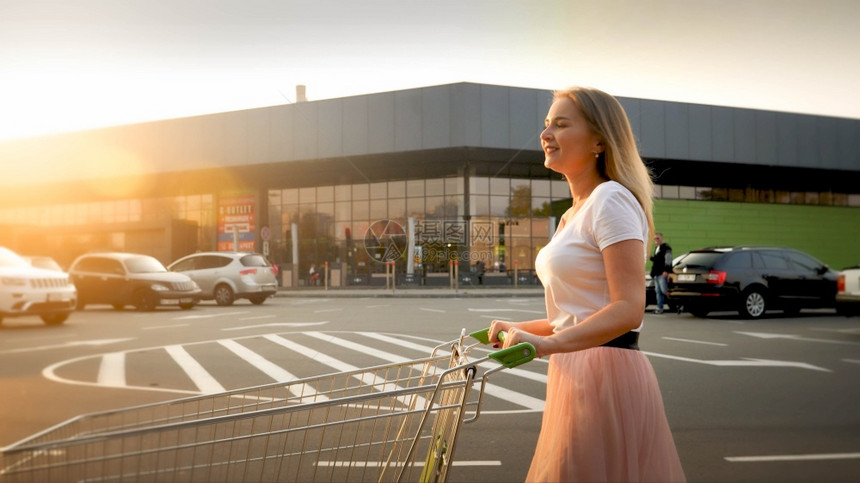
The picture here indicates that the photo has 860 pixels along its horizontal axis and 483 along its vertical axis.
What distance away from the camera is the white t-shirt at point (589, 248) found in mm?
2031

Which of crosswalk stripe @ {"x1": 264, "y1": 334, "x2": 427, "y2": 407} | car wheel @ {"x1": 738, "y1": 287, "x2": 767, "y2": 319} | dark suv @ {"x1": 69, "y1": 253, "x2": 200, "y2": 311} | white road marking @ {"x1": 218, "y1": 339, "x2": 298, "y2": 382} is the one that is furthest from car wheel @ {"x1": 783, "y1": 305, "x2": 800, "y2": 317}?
dark suv @ {"x1": 69, "y1": 253, "x2": 200, "y2": 311}

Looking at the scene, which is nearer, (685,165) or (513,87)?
(513,87)

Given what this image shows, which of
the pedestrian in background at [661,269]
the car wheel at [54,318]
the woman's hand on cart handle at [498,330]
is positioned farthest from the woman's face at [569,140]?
the pedestrian in background at [661,269]

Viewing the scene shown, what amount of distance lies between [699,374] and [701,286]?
24.6ft

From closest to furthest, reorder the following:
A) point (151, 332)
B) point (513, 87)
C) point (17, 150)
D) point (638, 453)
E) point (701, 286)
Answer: point (638, 453)
point (17, 150)
point (151, 332)
point (701, 286)
point (513, 87)

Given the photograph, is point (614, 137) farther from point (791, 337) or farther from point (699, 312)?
point (699, 312)

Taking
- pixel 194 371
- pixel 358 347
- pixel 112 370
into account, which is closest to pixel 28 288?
pixel 112 370

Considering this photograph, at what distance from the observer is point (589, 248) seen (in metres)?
2.11

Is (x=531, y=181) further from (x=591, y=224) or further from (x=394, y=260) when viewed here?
(x=591, y=224)

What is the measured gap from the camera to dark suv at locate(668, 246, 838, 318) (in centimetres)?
1466

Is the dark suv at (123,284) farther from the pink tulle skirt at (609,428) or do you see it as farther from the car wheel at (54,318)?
the pink tulle skirt at (609,428)

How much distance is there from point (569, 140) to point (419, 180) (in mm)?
32367

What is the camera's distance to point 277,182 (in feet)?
124

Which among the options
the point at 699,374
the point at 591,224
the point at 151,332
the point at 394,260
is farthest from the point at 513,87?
the point at 591,224
